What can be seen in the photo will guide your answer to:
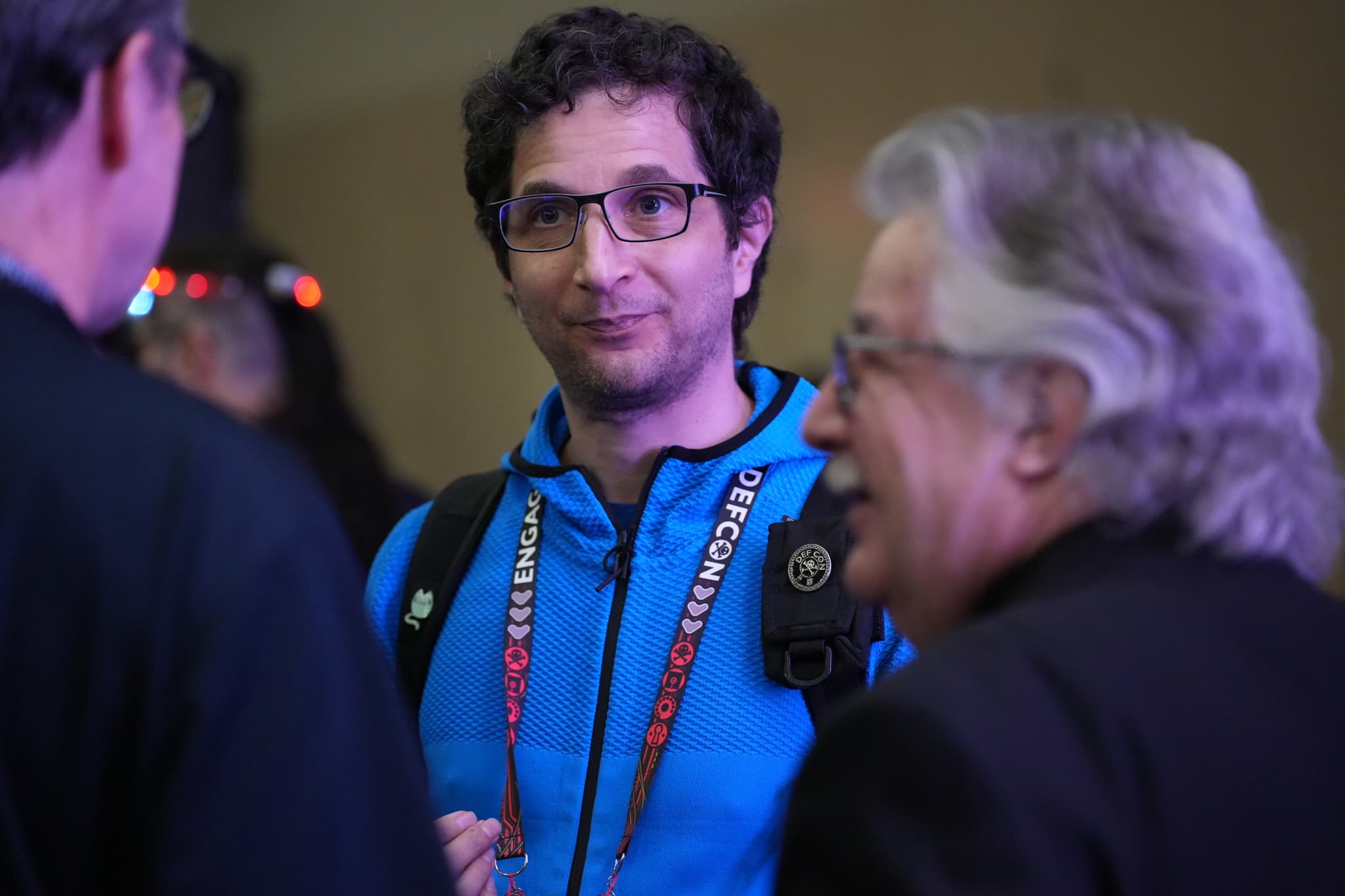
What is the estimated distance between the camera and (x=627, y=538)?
180 centimetres

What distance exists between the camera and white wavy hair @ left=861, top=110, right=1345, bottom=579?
3.44 feet

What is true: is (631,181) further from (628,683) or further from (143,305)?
(143,305)

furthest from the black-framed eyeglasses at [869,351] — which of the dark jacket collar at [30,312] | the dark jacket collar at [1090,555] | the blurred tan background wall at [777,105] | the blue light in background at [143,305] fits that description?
the blue light in background at [143,305]

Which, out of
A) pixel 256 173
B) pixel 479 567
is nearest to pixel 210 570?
pixel 479 567

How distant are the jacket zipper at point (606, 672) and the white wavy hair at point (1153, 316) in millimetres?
774

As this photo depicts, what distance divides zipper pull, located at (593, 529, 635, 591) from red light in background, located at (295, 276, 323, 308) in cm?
183

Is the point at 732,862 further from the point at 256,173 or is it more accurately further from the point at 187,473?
the point at 256,173

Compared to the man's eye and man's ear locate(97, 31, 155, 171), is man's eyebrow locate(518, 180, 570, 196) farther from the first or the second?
man's ear locate(97, 31, 155, 171)

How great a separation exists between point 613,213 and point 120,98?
95 cm

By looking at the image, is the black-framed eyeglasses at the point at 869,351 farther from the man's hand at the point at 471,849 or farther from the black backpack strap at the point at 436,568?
the black backpack strap at the point at 436,568

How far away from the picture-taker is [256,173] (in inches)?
296

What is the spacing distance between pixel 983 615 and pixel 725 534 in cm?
71

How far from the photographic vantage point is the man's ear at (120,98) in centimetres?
103

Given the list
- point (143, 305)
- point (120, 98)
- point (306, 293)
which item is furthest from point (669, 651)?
point (143, 305)
